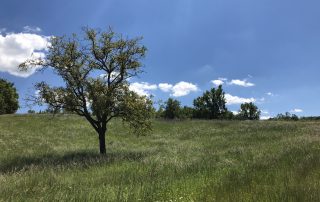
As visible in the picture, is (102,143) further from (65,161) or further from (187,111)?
(187,111)

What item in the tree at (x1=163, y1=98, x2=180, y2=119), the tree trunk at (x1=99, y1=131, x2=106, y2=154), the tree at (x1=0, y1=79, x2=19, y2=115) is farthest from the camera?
the tree at (x1=163, y1=98, x2=180, y2=119)

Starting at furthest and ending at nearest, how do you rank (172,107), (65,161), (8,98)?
(172,107) → (8,98) → (65,161)

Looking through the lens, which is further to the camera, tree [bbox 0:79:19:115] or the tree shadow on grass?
tree [bbox 0:79:19:115]

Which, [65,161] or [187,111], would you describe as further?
[187,111]

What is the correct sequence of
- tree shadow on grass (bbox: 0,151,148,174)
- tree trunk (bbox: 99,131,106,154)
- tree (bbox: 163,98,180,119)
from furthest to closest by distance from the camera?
tree (bbox: 163,98,180,119), tree trunk (bbox: 99,131,106,154), tree shadow on grass (bbox: 0,151,148,174)

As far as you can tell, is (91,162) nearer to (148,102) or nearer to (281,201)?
(148,102)

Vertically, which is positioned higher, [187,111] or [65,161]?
[187,111]

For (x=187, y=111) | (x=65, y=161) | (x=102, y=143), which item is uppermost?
(x=187, y=111)

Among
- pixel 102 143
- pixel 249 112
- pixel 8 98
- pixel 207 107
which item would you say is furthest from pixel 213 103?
pixel 102 143

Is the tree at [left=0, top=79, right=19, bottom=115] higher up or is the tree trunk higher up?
the tree at [left=0, top=79, right=19, bottom=115]

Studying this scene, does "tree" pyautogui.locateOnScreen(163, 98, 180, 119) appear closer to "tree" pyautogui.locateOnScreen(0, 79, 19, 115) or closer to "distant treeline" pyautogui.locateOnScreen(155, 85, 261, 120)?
"distant treeline" pyautogui.locateOnScreen(155, 85, 261, 120)

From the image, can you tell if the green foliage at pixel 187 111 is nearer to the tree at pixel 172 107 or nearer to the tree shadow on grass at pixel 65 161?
the tree at pixel 172 107

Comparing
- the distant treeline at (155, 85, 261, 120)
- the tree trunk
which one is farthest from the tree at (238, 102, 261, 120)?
the tree trunk

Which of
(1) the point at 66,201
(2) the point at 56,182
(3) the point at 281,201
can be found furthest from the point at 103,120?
(3) the point at 281,201
